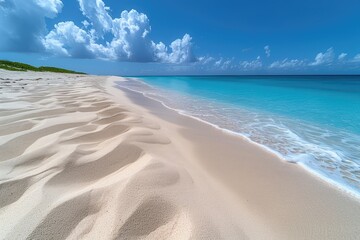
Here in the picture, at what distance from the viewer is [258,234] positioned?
4.85 ft

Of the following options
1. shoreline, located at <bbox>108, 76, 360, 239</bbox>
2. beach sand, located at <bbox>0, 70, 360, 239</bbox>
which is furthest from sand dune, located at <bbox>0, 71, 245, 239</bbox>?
shoreline, located at <bbox>108, 76, 360, 239</bbox>

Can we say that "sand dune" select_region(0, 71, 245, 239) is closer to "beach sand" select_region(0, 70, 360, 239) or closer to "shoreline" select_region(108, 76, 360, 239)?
"beach sand" select_region(0, 70, 360, 239)

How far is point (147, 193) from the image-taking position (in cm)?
155

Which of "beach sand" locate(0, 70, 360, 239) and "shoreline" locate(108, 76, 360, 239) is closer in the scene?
"beach sand" locate(0, 70, 360, 239)

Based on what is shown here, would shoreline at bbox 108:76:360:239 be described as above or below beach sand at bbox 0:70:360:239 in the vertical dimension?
below

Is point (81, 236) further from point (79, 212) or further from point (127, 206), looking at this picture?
point (127, 206)

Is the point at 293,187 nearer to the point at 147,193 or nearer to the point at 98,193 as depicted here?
the point at 147,193

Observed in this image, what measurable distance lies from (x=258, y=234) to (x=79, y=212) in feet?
4.68

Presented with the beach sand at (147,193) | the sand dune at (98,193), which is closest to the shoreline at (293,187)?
the beach sand at (147,193)

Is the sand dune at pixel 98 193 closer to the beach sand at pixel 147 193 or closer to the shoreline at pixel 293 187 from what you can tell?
the beach sand at pixel 147 193

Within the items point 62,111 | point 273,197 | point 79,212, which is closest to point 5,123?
point 62,111

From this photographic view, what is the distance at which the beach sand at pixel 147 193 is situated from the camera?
1.29 m

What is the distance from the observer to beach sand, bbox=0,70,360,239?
51.0 inches

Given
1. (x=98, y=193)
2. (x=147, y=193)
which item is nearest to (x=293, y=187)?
(x=147, y=193)
